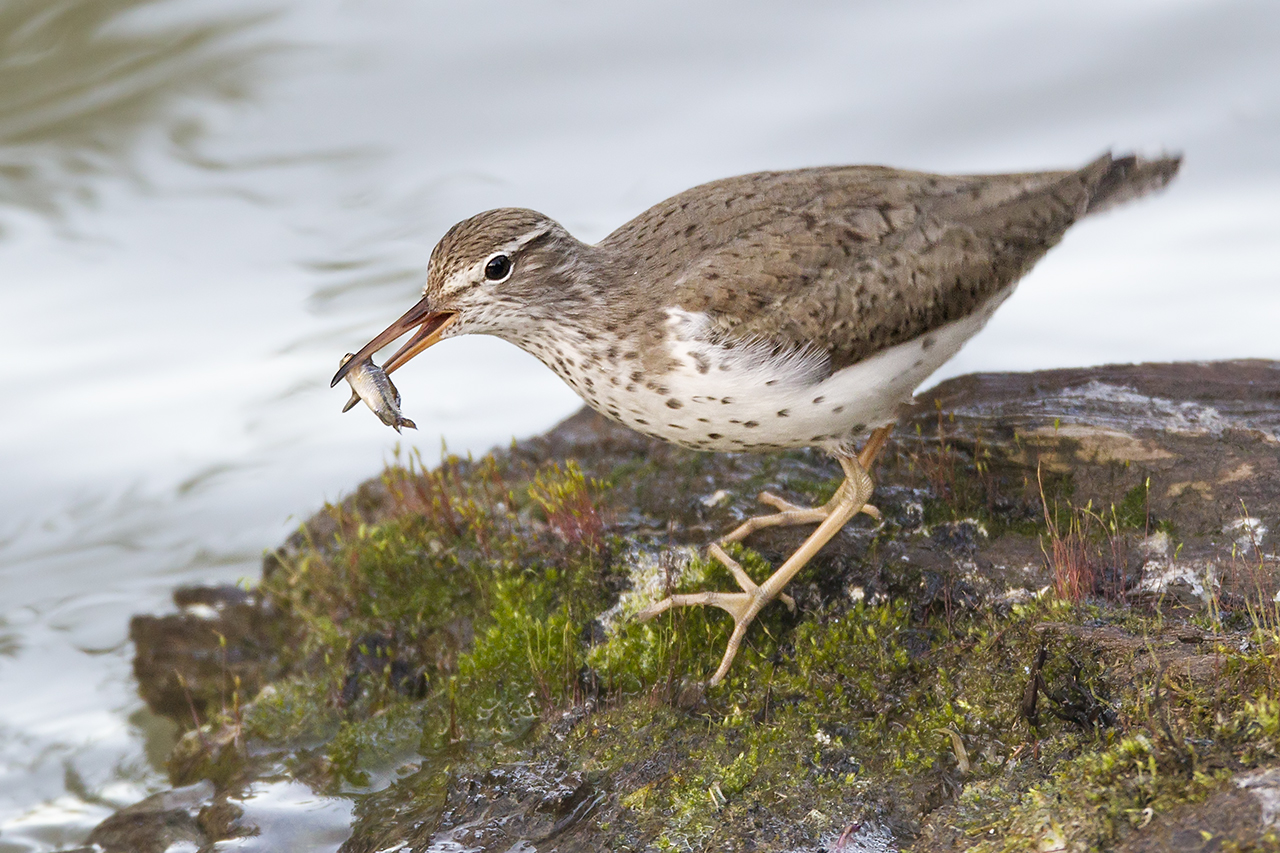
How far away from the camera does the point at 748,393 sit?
18.3 ft

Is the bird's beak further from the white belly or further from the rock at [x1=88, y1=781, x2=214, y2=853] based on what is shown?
the rock at [x1=88, y1=781, x2=214, y2=853]

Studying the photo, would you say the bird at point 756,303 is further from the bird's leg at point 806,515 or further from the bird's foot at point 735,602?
the bird's leg at point 806,515

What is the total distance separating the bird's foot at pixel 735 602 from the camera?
5.83m

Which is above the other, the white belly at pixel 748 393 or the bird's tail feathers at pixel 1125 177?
the bird's tail feathers at pixel 1125 177

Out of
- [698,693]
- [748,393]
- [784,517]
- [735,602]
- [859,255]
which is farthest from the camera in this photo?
[784,517]

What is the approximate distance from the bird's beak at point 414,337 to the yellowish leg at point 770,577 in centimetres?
182

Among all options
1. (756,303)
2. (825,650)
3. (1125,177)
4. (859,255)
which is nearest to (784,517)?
(825,650)

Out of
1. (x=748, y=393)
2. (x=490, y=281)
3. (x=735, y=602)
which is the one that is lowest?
(x=735, y=602)

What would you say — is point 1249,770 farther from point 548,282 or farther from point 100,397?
point 100,397

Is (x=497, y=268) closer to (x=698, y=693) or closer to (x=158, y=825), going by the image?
(x=698, y=693)

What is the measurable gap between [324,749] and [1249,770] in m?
4.63

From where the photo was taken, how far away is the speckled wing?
5.75 meters

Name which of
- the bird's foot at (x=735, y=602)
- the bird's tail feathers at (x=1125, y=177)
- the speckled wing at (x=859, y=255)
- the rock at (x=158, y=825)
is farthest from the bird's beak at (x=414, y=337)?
the bird's tail feathers at (x=1125, y=177)

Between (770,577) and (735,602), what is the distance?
260mm
